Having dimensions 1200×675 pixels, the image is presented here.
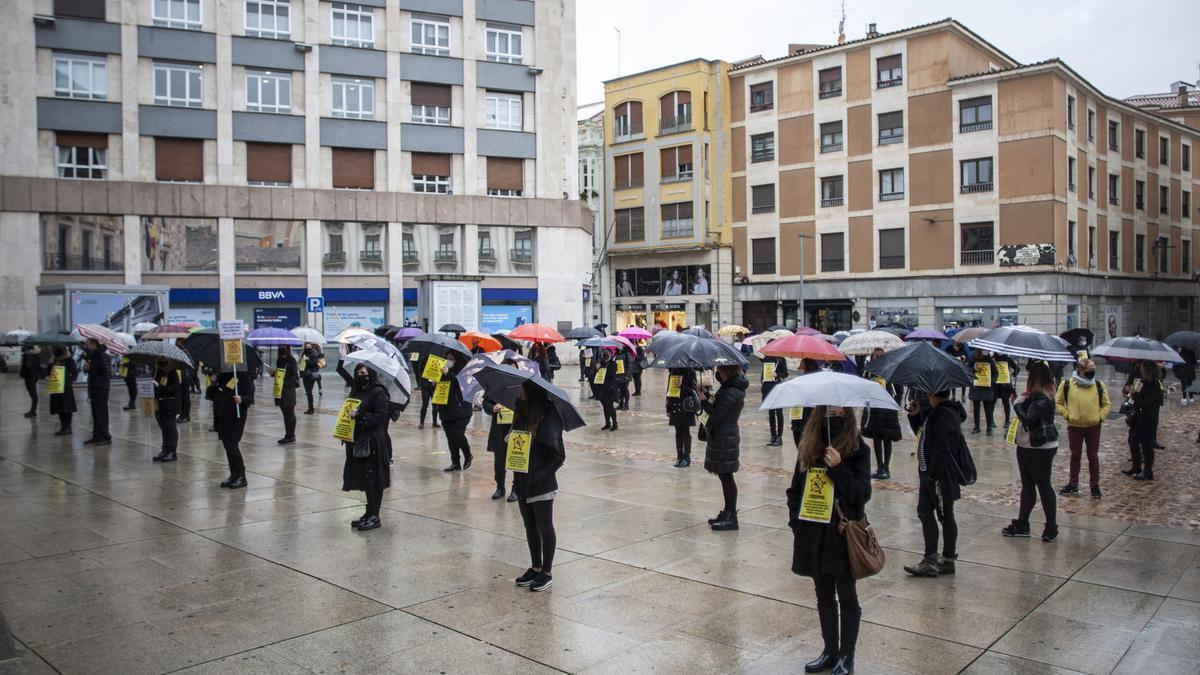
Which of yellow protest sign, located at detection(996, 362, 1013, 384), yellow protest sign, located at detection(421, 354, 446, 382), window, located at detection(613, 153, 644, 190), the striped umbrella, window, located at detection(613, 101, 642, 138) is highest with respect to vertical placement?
window, located at detection(613, 101, 642, 138)

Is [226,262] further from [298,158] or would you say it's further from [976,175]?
[976,175]

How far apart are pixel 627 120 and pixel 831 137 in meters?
13.5

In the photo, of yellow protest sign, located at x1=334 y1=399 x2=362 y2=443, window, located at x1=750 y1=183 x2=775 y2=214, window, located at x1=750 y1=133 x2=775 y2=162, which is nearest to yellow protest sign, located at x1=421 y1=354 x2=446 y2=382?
yellow protest sign, located at x1=334 y1=399 x2=362 y2=443

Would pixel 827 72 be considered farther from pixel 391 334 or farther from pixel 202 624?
pixel 202 624

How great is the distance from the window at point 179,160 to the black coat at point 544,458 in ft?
113

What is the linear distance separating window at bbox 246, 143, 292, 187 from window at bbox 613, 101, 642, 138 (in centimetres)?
2312

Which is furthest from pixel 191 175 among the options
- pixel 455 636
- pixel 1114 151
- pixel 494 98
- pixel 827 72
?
pixel 1114 151

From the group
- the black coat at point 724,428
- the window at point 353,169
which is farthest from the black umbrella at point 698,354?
the window at point 353,169

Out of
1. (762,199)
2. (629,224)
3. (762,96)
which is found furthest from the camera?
(629,224)

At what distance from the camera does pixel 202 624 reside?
6145mm

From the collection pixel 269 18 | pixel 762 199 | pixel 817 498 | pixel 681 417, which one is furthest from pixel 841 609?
pixel 762 199

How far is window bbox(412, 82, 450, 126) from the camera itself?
129 ft

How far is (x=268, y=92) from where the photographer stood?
37125 mm

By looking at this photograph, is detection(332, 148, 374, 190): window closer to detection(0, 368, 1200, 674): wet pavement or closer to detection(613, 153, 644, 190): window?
detection(613, 153, 644, 190): window
